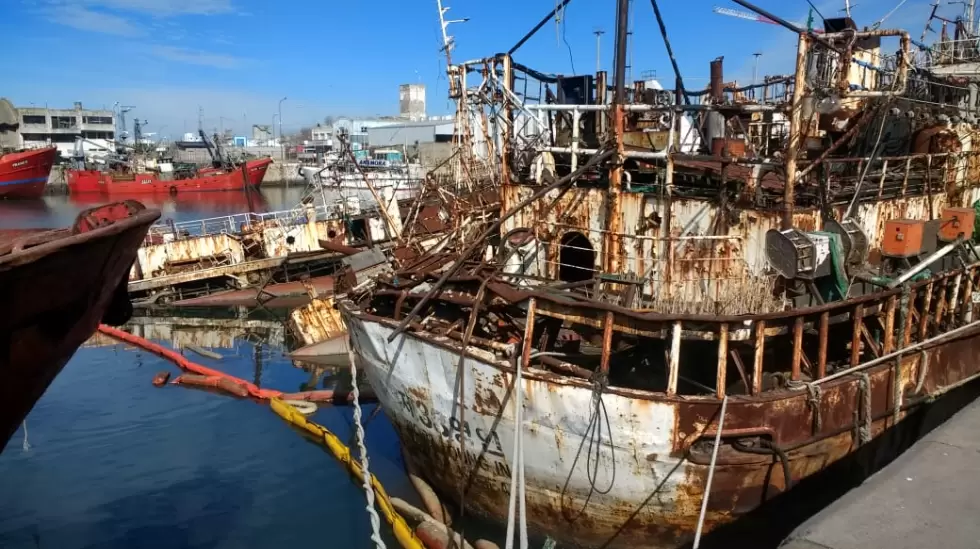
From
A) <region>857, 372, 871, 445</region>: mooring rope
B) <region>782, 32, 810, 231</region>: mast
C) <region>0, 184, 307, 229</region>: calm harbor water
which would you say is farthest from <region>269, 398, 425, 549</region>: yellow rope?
<region>0, 184, 307, 229</region>: calm harbor water

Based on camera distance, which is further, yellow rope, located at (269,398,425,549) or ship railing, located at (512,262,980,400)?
yellow rope, located at (269,398,425,549)

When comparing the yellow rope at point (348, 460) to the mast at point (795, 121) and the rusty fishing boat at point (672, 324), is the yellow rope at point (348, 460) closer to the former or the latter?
the rusty fishing boat at point (672, 324)

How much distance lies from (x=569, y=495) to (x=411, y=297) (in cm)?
333

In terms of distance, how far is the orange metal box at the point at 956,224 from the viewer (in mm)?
9375

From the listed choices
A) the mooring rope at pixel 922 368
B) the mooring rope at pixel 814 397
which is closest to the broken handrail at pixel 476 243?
the mooring rope at pixel 814 397

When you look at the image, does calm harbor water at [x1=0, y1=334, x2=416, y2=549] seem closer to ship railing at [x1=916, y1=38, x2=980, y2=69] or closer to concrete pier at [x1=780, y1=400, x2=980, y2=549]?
concrete pier at [x1=780, y1=400, x2=980, y2=549]

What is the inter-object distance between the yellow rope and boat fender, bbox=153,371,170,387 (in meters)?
3.37

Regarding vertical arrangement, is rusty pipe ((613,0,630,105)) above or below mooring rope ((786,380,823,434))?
above

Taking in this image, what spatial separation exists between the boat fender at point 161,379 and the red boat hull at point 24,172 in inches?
2171

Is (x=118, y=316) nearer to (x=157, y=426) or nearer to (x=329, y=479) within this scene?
(x=329, y=479)

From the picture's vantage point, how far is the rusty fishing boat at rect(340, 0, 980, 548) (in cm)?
693

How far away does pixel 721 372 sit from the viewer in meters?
6.80

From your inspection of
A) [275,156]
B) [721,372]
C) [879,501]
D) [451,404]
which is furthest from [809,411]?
[275,156]

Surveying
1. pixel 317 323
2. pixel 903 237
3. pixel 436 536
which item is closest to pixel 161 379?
pixel 317 323
